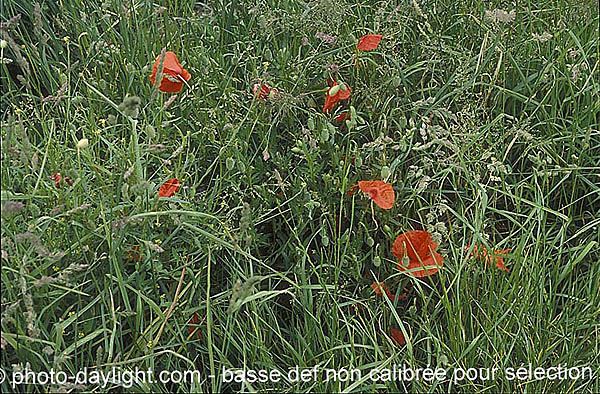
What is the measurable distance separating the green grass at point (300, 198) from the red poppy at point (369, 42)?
1.7 inches

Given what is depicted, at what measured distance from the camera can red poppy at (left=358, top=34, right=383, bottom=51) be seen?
180 centimetres

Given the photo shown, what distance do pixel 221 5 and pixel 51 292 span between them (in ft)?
3.32

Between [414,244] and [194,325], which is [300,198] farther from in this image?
[194,325]

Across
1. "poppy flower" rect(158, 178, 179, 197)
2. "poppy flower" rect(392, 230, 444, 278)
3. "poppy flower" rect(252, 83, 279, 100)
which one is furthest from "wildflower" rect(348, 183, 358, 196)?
"poppy flower" rect(158, 178, 179, 197)

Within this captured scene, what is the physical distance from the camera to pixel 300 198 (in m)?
1.65

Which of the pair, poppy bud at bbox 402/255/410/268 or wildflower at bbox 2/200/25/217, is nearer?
wildflower at bbox 2/200/25/217

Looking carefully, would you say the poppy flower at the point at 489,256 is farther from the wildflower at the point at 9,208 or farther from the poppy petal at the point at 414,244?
the wildflower at the point at 9,208

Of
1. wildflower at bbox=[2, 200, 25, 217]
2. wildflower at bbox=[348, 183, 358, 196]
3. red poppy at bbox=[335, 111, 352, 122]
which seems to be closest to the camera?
wildflower at bbox=[2, 200, 25, 217]

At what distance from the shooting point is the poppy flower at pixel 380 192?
156 centimetres

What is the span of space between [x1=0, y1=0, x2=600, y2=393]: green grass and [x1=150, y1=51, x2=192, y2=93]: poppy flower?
39mm

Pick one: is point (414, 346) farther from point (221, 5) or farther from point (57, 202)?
point (221, 5)

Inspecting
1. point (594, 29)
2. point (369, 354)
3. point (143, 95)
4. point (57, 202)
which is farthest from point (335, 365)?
point (594, 29)

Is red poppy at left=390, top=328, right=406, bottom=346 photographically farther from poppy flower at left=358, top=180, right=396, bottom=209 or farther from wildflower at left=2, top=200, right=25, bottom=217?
wildflower at left=2, top=200, right=25, bottom=217

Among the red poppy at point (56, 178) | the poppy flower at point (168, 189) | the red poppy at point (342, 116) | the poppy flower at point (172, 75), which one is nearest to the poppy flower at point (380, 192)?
the red poppy at point (342, 116)
